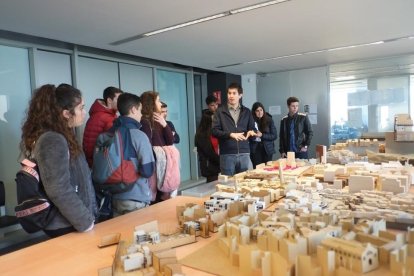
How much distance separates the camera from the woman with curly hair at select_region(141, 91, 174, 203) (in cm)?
262

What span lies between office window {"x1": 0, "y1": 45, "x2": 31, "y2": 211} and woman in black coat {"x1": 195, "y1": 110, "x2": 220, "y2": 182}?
2.02 m

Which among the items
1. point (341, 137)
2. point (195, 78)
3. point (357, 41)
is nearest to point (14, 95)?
point (195, 78)

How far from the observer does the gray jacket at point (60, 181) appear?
1488 millimetres

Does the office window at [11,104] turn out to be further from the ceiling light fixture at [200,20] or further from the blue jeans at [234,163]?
the blue jeans at [234,163]

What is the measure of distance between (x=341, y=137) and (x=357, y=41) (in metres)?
2.52

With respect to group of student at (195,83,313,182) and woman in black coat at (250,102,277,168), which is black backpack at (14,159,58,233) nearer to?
group of student at (195,83,313,182)

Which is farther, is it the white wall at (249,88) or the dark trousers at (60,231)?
the white wall at (249,88)

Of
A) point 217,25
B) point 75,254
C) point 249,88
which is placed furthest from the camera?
point 249,88

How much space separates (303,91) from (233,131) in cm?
360

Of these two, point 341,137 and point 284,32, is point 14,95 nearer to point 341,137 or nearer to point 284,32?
point 284,32

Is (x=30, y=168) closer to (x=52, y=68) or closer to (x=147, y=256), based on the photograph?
(x=147, y=256)

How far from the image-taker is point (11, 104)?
3.50 m

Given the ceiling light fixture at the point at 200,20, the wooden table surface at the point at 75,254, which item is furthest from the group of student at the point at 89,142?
the ceiling light fixture at the point at 200,20

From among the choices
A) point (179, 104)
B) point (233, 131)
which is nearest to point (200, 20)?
point (233, 131)
